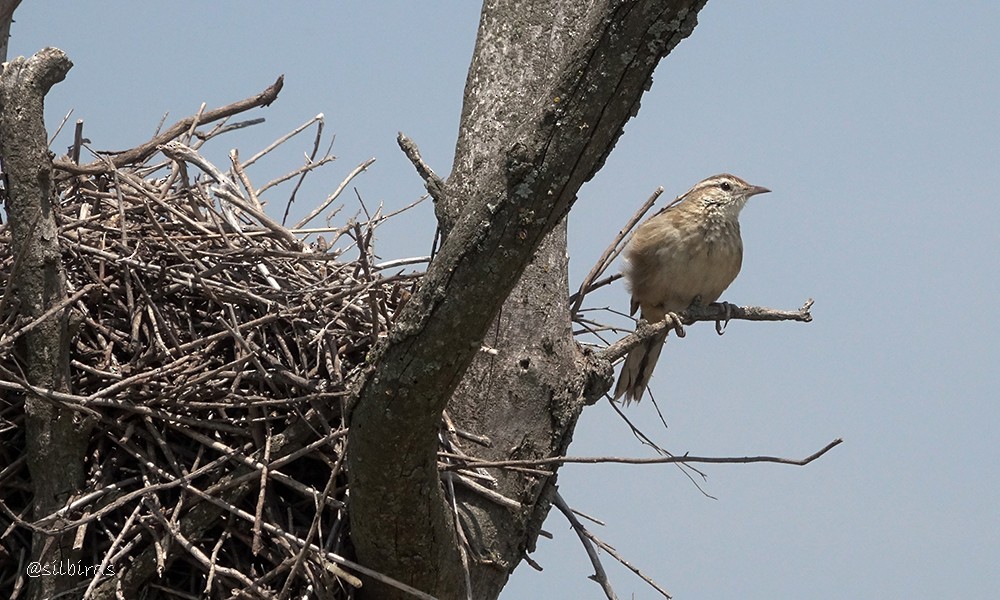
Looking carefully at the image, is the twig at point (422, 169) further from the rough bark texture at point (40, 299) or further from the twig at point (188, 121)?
the rough bark texture at point (40, 299)

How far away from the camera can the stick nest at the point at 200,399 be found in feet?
12.0

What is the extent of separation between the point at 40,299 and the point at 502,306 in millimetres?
1512

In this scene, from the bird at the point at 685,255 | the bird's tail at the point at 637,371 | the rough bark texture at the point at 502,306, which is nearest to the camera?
the rough bark texture at the point at 502,306

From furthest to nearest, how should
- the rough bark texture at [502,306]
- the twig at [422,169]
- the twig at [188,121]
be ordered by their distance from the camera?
the twig at [188,121] → the twig at [422,169] → the rough bark texture at [502,306]

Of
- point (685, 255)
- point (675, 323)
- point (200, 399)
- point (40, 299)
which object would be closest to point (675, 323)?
point (675, 323)

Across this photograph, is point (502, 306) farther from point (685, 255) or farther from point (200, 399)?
point (685, 255)

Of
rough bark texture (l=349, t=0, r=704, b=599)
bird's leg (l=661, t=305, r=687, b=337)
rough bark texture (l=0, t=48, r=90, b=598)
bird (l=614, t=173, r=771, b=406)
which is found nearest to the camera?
rough bark texture (l=349, t=0, r=704, b=599)

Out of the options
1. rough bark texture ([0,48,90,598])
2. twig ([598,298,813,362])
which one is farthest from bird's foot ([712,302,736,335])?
rough bark texture ([0,48,90,598])

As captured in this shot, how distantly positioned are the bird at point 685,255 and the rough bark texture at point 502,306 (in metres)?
1.90

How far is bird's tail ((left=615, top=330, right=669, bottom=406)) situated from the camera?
5715 mm

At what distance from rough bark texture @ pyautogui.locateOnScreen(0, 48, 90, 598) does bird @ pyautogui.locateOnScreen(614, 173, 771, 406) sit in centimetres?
318

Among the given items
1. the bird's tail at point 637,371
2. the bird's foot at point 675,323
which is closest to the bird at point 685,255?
the bird's tail at point 637,371

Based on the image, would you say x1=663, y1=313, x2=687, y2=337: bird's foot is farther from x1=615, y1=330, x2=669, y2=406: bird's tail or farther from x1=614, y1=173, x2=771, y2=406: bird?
x1=614, y1=173, x2=771, y2=406: bird

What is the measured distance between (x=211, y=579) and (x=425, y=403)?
104 cm
